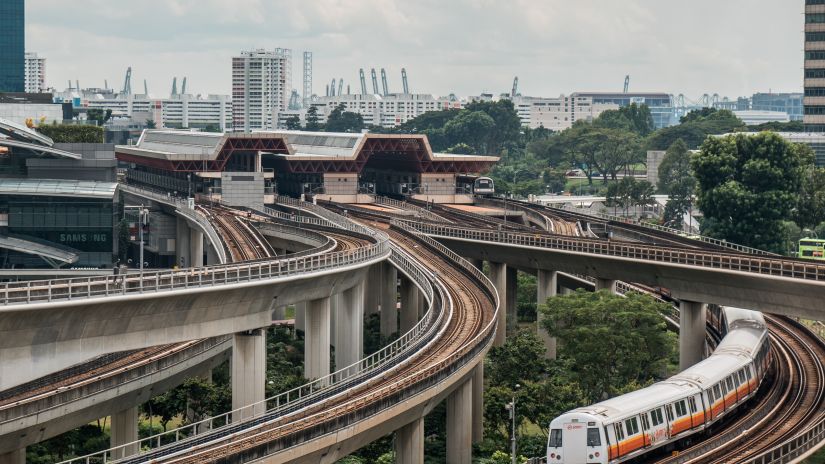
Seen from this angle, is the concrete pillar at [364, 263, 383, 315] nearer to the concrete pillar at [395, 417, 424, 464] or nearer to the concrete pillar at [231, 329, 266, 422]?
the concrete pillar at [231, 329, 266, 422]

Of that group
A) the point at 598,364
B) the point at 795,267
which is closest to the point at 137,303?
the point at 598,364

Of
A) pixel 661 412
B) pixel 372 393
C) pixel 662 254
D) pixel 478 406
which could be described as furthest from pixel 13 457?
pixel 662 254

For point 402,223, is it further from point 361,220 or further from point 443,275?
point 443,275

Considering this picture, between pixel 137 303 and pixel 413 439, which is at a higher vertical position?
pixel 137 303

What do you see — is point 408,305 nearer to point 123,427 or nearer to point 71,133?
point 123,427

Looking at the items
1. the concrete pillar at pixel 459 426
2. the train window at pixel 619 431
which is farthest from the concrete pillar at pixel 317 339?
the train window at pixel 619 431

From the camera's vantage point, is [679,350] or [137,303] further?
[679,350]

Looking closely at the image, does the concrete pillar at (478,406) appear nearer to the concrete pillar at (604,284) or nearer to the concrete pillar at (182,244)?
the concrete pillar at (604,284)
